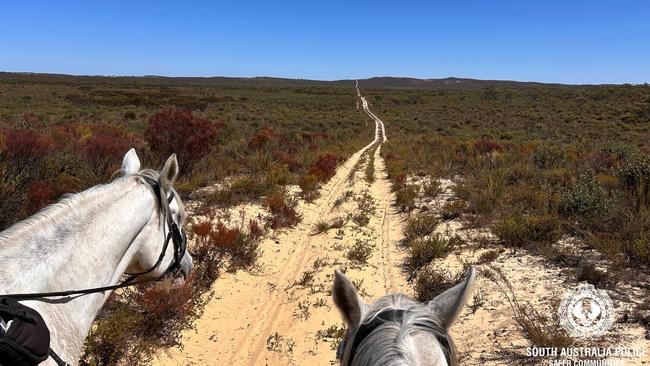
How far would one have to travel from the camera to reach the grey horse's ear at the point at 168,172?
2.60 metres

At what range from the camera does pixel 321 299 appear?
17.1 ft

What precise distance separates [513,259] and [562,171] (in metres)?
5.79

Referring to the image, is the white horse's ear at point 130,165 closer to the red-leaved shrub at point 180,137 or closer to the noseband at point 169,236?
the noseband at point 169,236

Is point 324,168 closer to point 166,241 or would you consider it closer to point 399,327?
point 166,241

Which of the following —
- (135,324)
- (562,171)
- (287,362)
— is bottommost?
(287,362)

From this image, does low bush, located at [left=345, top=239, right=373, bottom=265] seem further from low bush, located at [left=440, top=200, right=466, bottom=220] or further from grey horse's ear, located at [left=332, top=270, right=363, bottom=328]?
grey horse's ear, located at [left=332, top=270, right=363, bottom=328]

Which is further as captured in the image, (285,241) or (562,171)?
(562,171)

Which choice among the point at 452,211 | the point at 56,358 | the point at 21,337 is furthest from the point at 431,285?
the point at 21,337

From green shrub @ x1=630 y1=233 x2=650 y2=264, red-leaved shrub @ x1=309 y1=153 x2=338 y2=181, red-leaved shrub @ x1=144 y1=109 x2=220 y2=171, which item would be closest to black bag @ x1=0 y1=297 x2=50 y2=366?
green shrub @ x1=630 y1=233 x2=650 y2=264

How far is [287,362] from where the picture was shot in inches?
161

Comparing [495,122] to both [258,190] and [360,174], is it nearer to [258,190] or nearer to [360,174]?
[360,174]

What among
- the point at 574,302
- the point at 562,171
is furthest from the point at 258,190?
the point at 562,171
